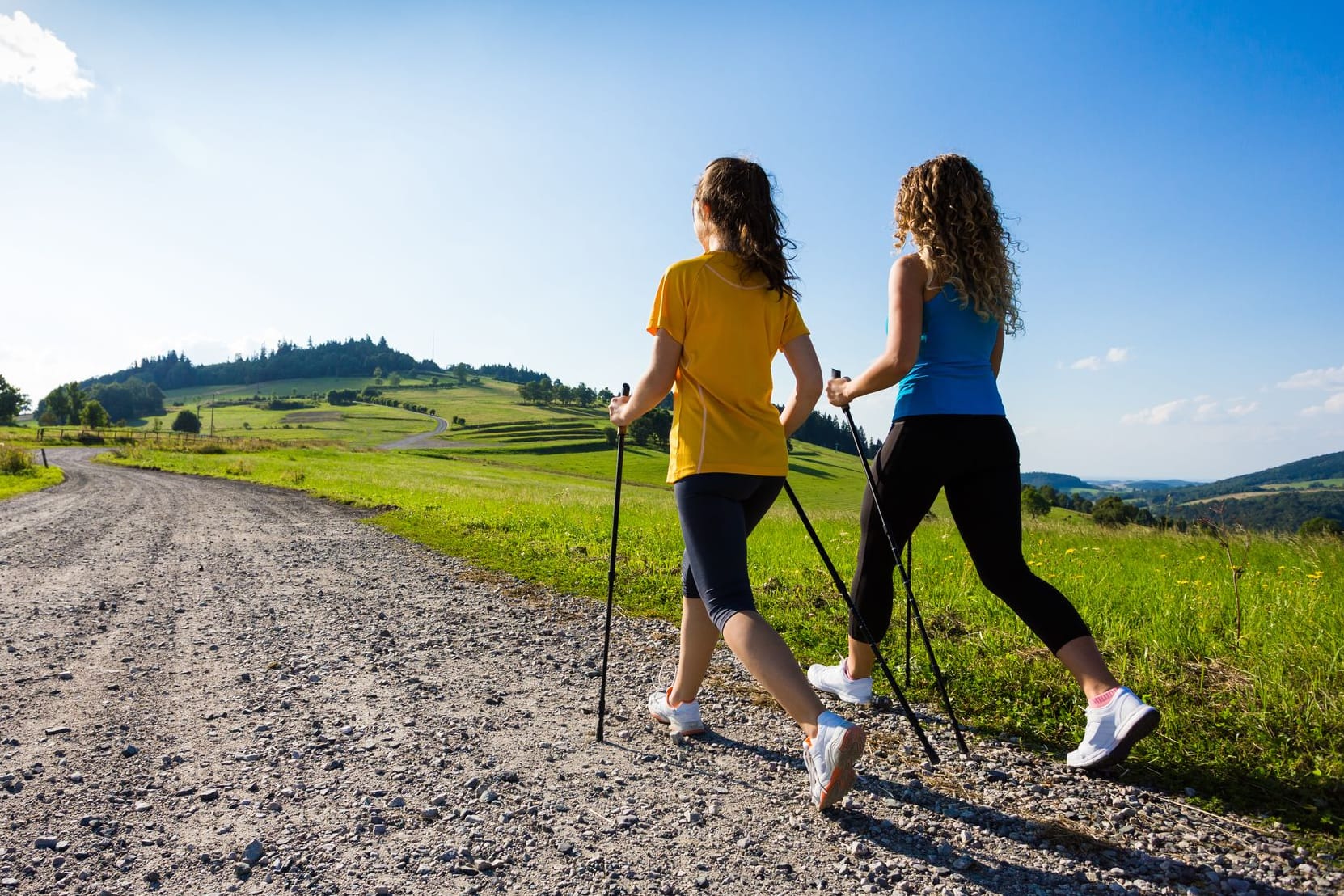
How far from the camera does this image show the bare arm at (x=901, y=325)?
12.8 ft

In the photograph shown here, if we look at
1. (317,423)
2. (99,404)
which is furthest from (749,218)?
(99,404)

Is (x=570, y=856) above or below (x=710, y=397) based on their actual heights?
below

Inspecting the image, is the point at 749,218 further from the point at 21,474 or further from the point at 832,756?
the point at 21,474

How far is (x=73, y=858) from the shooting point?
111 inches

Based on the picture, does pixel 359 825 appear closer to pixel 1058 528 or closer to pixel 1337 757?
pixel 1337 757

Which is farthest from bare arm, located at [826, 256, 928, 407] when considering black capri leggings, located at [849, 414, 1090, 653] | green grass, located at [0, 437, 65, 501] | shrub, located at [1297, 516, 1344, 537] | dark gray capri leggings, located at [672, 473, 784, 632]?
green grass, located at [0, 437, 65, 501]

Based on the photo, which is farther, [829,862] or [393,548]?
[393,548]

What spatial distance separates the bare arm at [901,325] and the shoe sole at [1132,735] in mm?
1965

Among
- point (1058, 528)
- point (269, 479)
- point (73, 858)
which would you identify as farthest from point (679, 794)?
point (269, 479)

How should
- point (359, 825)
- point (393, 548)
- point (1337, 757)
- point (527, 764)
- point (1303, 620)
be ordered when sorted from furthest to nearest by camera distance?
point (393, 548), point (1303, 620), point (527, 764), point (1337, 757), point (359, 825)

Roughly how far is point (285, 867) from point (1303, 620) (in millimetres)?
6063

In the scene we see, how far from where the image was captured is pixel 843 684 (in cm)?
456

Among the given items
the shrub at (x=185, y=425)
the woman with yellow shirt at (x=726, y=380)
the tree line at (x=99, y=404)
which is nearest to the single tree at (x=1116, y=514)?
the woman with yellow shirt at (x=726, y=380)

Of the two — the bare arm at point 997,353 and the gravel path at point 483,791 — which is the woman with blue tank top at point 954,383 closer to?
the bare arm at point 997,353
